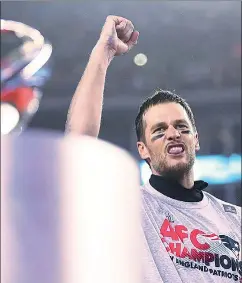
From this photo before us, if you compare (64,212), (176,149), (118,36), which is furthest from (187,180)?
(64,212)

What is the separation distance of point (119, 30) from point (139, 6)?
2.38 m

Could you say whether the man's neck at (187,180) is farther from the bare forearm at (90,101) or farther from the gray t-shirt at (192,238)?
the bare forearm at (90,101)

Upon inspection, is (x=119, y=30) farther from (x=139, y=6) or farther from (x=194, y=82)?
(x=194, y=82)

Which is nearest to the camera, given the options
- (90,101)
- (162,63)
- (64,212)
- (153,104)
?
(64,212)

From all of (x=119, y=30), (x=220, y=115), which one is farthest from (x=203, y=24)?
(x=119, y=30)

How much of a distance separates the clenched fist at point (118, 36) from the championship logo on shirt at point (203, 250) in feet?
1.10

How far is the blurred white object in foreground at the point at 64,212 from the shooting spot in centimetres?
20

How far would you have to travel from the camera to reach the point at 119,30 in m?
0.58

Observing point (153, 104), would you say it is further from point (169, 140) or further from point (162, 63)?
point (162, 63)

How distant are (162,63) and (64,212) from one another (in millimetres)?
3370

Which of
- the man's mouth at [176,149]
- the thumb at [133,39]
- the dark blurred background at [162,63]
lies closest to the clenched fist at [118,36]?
the thumb at [133,39]

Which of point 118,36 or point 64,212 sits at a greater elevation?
point 118,36

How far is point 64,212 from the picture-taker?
21 centimetres

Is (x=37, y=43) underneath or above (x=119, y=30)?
above
